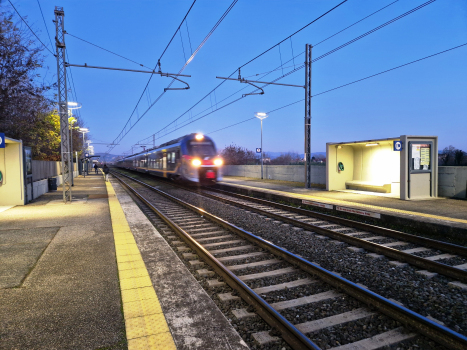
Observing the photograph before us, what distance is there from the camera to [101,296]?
12.2ft

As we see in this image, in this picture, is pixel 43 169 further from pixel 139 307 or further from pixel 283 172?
pixel 139 307

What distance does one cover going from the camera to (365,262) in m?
5.20

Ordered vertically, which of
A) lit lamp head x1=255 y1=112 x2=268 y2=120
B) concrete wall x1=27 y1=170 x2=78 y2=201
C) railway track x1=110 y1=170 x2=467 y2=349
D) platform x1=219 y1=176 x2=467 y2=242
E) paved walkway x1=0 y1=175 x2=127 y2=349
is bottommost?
railway track x1=110 y1=170 x2=467 y2=349

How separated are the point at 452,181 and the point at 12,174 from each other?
1672 centimetres

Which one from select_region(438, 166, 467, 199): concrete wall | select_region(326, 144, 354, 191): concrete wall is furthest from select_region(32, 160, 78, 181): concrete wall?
select_region(438, 166, 467, 199): concrete wall

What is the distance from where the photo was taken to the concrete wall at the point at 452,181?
37.9 feet

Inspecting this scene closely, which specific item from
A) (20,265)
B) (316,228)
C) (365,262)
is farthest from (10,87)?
(365,262)

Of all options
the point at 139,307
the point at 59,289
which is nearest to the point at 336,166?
the point at 139,307

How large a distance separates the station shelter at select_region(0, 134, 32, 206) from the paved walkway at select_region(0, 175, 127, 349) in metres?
4.54

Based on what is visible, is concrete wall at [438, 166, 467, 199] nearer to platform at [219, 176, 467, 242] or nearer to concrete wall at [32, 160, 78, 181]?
platform at [219, 176, 467, 242]

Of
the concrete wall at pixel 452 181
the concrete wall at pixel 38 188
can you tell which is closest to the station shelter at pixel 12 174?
the concrete wall at pixel 38 188

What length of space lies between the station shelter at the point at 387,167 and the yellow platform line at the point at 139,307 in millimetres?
10413

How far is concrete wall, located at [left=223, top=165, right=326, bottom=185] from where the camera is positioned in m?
18.7

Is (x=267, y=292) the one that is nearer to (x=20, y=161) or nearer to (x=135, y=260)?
(x=135, y=260)
